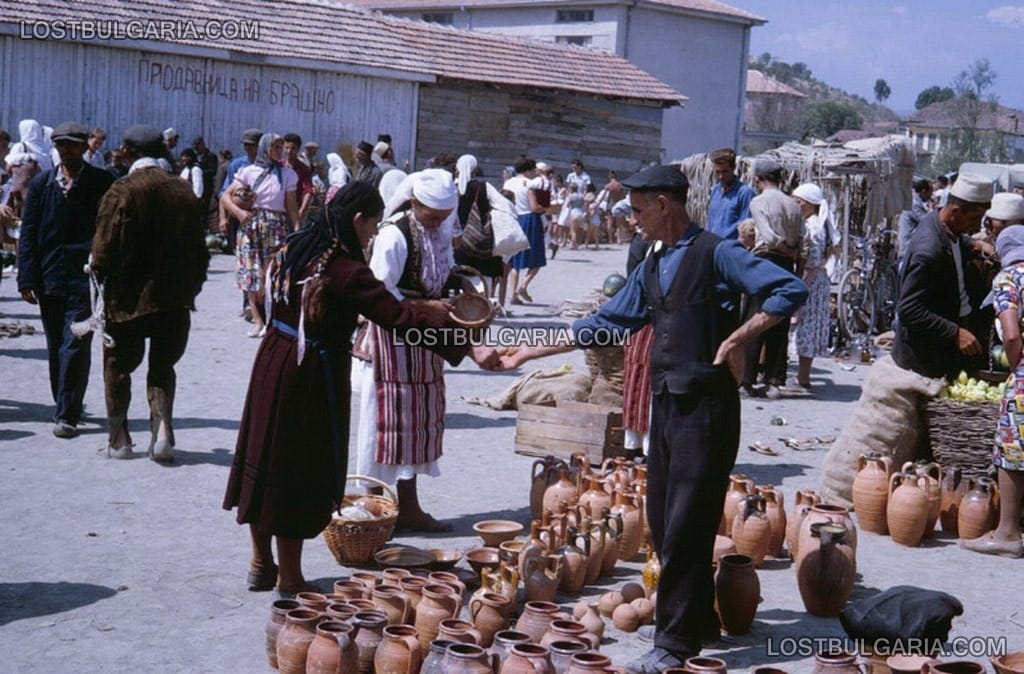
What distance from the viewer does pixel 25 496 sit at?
7215mm

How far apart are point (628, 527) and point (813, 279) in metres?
6.66

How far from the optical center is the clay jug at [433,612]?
505 centimetres

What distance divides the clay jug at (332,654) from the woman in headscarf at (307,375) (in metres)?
0.87

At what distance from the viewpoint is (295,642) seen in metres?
4.73

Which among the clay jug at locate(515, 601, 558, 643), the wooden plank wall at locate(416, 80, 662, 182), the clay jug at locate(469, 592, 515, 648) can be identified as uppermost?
the wooden plank wall at locate(416, 80, 662, 182)

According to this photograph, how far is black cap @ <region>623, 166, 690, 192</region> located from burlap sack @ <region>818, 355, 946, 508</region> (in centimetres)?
329

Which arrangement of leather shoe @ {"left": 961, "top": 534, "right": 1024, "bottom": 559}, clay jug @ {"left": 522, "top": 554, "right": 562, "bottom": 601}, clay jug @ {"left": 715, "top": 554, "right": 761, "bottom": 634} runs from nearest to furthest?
clay jug @ {"left": 715, "top": 554, "right": 761, "bottom": 634}
clay jug @ {"left": 522, "top": 554, "right": 562, "bottom": 601}
leather shoe @ {"left": 961, "top": 534, "right": 1024, "bottom": 559}

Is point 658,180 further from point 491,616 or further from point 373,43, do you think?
point 373,43

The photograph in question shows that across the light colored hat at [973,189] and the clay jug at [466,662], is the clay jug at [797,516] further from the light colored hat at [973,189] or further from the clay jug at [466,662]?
the clay jug at [466,662]

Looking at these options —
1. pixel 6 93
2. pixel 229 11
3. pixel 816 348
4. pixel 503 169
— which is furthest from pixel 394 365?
pixel 503 169

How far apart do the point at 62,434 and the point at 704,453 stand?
17.5 feet

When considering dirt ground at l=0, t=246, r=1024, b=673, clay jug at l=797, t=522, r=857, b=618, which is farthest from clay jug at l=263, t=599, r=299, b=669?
clay jug at l=797, t=522, r=857, b=618

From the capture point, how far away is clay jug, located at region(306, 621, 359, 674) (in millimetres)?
4629

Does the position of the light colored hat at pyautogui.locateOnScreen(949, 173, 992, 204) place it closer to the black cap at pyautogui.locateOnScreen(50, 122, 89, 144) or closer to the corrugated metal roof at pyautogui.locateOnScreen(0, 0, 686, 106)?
the black cap at pyautogui.locateOnScreen(50, 122, 89, 144)
